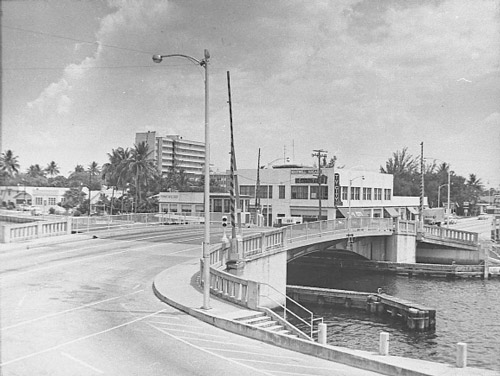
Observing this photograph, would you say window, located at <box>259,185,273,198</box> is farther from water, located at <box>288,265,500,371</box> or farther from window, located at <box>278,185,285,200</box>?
water, located at <box>288,265,500,371</box>

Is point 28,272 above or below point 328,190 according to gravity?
below

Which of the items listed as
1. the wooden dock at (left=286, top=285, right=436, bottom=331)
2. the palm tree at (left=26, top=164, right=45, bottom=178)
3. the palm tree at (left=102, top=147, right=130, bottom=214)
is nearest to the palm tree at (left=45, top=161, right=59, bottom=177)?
the palm tree at (left=26, top=164, right=45, bottom=178)

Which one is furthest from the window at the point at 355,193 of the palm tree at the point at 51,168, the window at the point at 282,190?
the palm tree at the point at 51,168

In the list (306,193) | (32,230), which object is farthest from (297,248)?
(306,193)

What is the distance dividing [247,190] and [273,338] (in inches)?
2748

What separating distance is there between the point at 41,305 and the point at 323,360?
1019cm

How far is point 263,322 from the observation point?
1858cm

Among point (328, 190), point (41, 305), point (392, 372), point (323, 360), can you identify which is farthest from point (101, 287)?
point (328, 190)

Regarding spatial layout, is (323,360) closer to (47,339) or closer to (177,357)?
(177,357)

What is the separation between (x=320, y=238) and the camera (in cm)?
4478

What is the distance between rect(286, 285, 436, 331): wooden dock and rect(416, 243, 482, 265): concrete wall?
2828 cm

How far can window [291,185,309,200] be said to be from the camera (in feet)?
261

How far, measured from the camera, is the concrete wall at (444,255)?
61719mm

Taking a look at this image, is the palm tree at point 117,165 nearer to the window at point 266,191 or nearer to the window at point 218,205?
the window at point 218,205
